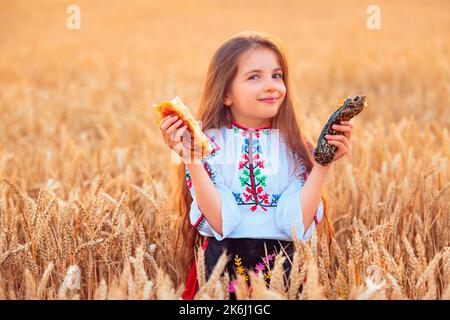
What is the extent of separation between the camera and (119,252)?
2.23 meters

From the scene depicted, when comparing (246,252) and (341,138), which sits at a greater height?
(341,138)

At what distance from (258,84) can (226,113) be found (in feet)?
0.81

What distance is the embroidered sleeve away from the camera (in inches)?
77.2

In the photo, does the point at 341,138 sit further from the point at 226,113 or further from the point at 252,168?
the point at 226,113

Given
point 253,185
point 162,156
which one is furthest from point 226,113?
point 162,156

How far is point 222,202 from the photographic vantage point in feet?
6.49

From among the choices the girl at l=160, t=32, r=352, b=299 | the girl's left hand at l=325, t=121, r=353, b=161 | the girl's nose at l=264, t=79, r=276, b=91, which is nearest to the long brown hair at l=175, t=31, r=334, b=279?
the girl at l=160, t=32, r=352, b=299

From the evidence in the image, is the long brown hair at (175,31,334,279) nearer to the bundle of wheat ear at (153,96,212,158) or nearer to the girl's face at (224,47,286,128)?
→ the girl's face at (224,47,286,128)

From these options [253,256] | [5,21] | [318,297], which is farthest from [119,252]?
[5,21]

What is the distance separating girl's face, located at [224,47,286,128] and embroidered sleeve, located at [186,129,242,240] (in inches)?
8.1

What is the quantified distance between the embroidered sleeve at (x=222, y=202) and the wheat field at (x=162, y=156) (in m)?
0.24

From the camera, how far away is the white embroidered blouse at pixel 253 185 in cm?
200
